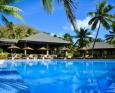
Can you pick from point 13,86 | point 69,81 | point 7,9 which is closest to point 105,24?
point 7,9

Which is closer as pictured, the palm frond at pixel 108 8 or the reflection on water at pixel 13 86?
the reflection on water at pixel 13 86

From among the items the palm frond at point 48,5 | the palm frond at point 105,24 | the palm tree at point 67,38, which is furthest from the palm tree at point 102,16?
the palm frond at point 48,5

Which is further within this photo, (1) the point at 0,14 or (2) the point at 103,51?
(2) the point at 103,51

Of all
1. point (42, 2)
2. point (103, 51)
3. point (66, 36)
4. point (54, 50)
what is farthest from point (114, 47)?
point (42, 2)

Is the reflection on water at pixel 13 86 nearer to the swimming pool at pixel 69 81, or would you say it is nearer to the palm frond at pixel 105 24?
the swimming pool at pixel 69 81

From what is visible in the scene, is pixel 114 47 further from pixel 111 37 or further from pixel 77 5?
pixel 77 5

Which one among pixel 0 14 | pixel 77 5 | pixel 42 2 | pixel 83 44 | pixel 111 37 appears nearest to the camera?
pixel 77 5

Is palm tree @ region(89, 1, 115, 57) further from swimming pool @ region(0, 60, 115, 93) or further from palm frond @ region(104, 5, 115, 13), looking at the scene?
swimming pool @ region(0, 60, 115, 93)

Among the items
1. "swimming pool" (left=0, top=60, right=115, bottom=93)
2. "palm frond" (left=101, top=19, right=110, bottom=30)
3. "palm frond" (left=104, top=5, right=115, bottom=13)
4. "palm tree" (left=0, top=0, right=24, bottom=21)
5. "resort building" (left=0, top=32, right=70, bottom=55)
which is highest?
"palm frond" (left=104, top=5, right=115, bottom=13)

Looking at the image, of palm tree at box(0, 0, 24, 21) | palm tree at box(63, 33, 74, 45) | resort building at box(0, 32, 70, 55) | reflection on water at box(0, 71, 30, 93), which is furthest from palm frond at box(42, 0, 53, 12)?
palm tree at box(63, 33, 74, 45)

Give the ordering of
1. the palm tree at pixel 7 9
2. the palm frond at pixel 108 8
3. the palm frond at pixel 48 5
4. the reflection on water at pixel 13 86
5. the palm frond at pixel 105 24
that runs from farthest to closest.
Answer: the palm frond at pixel 108 8 < the palm frond at pixel 105 24 < the palm tree at pixel 7 9 < the reflection on water at pixel 13 86 < the palm frond at pixel 48 5

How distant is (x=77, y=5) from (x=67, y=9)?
16 centimetres

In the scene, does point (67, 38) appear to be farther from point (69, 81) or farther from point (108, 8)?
point (69, 81)

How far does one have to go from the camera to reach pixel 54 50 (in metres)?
33.3
